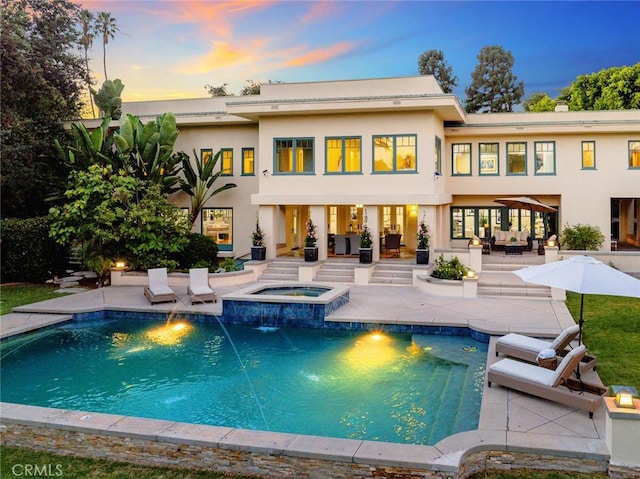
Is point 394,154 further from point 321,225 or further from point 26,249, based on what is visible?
point 26,249

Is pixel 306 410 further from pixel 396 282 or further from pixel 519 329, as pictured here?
pixel 396 282

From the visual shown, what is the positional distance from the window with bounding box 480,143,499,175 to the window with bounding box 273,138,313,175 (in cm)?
866

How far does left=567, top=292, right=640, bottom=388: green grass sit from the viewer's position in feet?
29.9

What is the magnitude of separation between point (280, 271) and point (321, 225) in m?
2.75

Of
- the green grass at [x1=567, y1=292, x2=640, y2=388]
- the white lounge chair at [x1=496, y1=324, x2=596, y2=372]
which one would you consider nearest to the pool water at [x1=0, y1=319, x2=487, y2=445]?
the white lounge chair at [x1=496, y1=324, x2=596, y2=372]

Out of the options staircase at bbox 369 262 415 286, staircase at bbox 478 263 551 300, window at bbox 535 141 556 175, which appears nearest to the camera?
staircase at bbox 478 263 551 300

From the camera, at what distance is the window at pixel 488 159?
79.9 feet

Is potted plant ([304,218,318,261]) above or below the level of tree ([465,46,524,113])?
below

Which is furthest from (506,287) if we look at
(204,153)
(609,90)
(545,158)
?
(609,90)

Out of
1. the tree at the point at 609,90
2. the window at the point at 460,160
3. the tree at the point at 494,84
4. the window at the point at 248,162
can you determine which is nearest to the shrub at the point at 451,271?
the window at the point at 460,160

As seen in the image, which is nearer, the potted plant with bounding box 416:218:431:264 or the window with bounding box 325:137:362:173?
the potted plant with bounding box 416:218:431:264

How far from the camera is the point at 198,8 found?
23.3 m

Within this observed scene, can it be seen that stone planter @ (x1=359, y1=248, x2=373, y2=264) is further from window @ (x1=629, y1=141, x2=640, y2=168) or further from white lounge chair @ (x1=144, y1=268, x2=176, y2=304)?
window @ (x1=629, y1=141, x2=640, y2=168)

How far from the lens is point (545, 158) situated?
2391 centimetres
